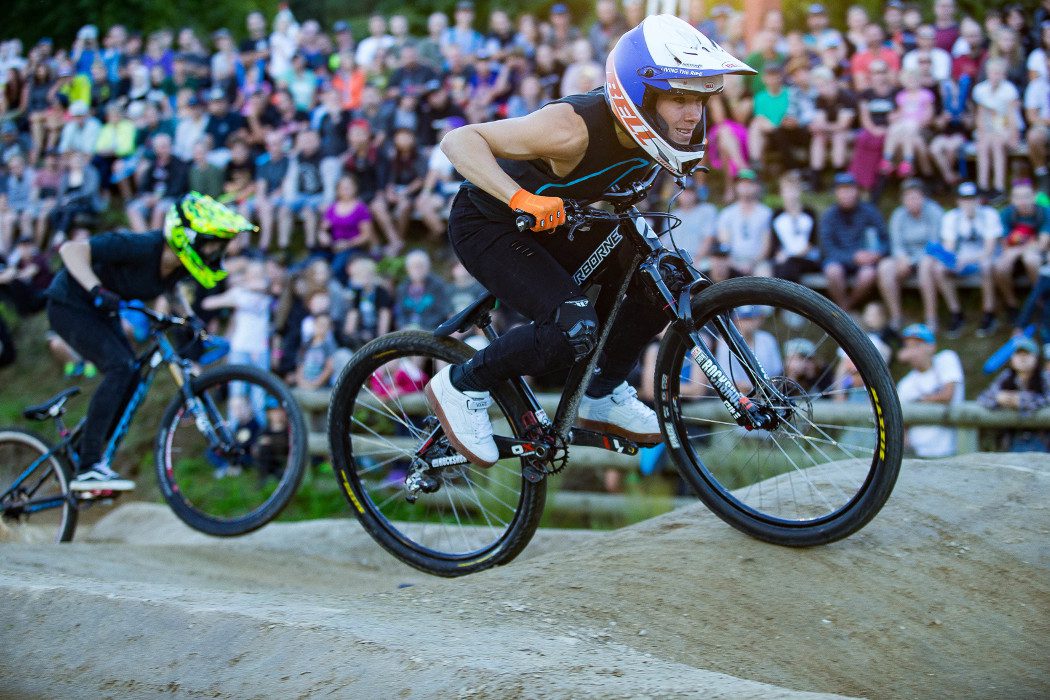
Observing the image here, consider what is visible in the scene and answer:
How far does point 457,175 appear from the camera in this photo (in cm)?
1148

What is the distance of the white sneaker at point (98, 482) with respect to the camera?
641 centimetres

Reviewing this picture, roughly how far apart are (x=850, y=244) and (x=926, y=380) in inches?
66.9

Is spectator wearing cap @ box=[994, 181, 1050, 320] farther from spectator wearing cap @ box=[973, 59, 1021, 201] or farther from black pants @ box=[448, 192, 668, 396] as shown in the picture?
black pants @ box=[448, 192, 668, 396]

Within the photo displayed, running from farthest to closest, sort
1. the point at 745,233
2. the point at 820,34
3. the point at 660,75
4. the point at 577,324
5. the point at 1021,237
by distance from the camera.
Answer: the point at 820,34, the point at 745,233, the point at 1021,237, the point at 577,324, the point at 660,75

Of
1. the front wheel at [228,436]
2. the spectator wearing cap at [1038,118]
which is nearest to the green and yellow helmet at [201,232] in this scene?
the front wheel at [228,436]

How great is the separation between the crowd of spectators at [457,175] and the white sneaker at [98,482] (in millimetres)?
3327

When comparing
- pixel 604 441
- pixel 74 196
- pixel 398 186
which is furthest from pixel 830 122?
pixel 74 196

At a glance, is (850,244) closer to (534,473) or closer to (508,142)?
(534,473)

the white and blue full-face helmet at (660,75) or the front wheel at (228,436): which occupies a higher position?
the white and blue full-face helmet at (660,75)

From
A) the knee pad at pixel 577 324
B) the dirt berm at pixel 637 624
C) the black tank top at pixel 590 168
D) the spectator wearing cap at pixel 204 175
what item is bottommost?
the dirt berm at pixel 637 624

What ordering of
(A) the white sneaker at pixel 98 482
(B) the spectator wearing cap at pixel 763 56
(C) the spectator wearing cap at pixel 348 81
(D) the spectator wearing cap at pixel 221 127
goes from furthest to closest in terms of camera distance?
(D) the spectator wearing cap at pixel 221 127 < (C) the spectator wearing cap at pixel 348 81 < (B) the spectator wearing cap at pixel 763 56 < (A) the white sneaker at pixel 98 482

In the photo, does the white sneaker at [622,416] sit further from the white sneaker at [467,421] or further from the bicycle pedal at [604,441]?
the white sneaker at [467,421]

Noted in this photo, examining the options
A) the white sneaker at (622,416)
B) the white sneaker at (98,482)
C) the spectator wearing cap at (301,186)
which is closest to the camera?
the white sneaker at (622,416)

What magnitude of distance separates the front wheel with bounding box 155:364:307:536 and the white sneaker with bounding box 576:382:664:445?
6.99 ft
